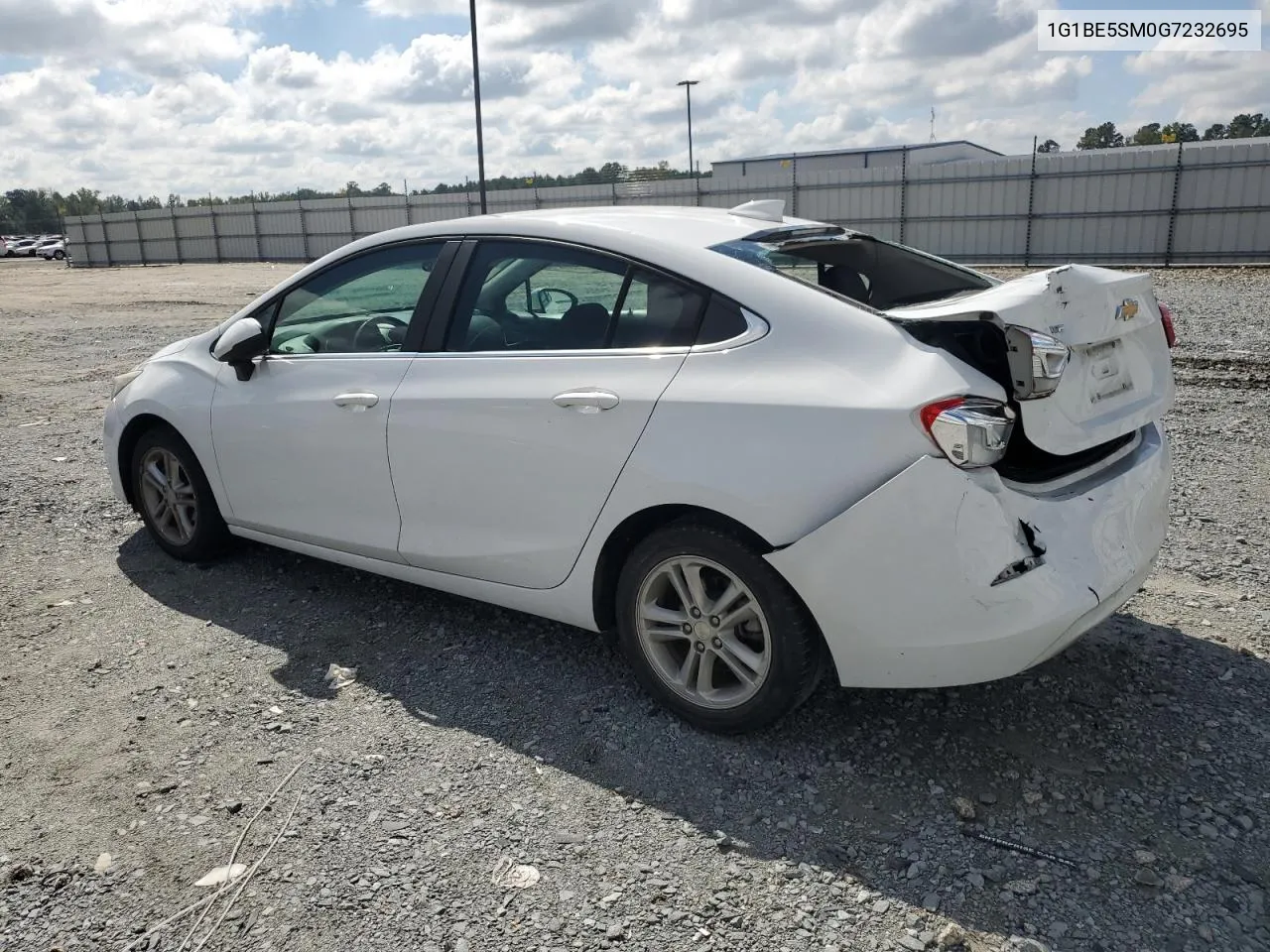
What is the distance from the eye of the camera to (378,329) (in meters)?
4.08

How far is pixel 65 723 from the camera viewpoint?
3.48 meters

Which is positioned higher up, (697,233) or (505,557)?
(697,233)

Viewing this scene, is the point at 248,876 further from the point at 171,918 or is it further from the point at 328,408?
the point at 328,408

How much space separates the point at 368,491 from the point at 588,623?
3.56 ft

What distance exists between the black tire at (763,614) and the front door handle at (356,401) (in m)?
1.26

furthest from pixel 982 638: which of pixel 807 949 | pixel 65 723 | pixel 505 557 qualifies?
pixel 65 723

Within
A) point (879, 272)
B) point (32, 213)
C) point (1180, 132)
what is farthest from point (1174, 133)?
point (32, 213)

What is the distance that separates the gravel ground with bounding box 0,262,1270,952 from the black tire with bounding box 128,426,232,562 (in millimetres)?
207

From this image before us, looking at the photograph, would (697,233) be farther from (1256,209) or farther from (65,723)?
(1256,209)

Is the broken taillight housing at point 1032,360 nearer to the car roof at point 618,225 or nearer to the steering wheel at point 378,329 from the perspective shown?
the car roof at point 618,225

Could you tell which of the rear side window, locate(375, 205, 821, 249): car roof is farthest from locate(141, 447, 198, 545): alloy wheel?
the rear side window

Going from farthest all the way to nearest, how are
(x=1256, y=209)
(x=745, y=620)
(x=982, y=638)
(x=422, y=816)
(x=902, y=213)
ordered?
(x=902, y=213), (x=1256, y=209), (x=745, y=620), (x=422, y=816), (x=982, y=638)

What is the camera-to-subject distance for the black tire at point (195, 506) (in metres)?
4.70

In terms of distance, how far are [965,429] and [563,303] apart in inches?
60.7
